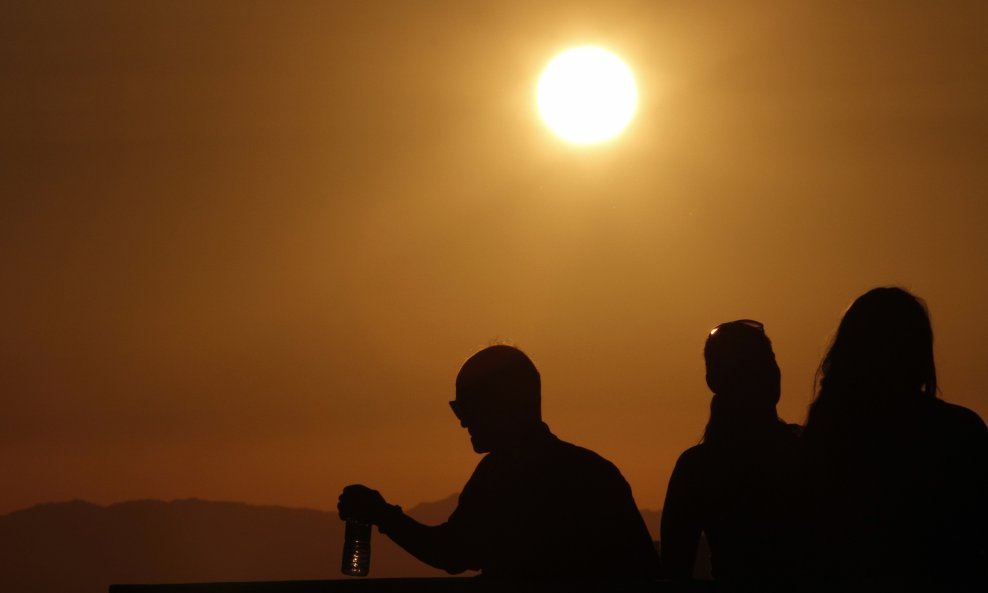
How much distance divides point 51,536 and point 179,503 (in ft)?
66.5

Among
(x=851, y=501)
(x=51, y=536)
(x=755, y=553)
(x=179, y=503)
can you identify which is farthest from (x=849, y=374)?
(x=51, y=536)

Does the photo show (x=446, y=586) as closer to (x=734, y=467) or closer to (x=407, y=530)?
(x=407, y=530)

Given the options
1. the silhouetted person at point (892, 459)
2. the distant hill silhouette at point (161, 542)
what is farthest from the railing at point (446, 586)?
the distant hill silhouette at point (161, 542)

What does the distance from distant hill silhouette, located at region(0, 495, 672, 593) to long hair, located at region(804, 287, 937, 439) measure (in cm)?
10312

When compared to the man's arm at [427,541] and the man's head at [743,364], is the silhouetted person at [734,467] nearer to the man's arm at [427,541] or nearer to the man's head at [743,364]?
the man's head at [743,364]

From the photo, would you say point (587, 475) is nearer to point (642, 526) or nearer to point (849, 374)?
point (642, 526)

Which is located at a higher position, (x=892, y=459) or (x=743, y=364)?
(x=743, y=364)

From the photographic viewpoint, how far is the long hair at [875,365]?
357 cm

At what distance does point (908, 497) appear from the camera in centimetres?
340

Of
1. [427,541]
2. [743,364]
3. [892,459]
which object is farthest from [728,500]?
[427,541]

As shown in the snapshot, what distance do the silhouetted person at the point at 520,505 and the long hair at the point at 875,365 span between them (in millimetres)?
660

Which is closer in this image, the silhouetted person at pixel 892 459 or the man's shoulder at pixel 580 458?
the silhouetted person at pixel 892 459

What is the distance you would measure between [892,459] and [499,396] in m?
1.17

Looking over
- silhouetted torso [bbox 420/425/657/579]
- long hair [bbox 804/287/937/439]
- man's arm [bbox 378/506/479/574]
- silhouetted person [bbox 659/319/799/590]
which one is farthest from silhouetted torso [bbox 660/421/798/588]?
man's arm [bbox 378/506/479/574]
